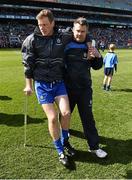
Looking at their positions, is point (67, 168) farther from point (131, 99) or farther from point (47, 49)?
point (131, 99)

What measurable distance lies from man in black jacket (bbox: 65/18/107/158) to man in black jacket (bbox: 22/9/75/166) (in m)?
0.22

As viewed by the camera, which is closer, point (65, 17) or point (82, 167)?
point (82, 167)

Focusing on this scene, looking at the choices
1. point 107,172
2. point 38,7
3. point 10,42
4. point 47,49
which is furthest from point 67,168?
point 38,7

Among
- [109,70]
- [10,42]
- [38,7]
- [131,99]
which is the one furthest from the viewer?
[38,7]

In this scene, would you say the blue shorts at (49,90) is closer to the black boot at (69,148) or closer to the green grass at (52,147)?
the black boot at (69,148)

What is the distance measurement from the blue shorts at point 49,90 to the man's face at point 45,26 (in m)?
0.81

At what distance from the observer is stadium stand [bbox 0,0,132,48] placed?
198 ft

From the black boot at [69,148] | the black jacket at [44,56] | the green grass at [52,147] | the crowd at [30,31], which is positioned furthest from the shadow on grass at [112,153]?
the crowd at [30,31]

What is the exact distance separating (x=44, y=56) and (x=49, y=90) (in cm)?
57

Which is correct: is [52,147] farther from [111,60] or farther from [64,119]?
[111,60]

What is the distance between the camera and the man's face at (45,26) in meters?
5.34

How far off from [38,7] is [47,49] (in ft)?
205

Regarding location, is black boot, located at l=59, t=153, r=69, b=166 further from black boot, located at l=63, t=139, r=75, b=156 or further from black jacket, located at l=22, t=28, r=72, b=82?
black jacket, located at l=22, t=28, r=72, b=82

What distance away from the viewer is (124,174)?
17.9 ft
